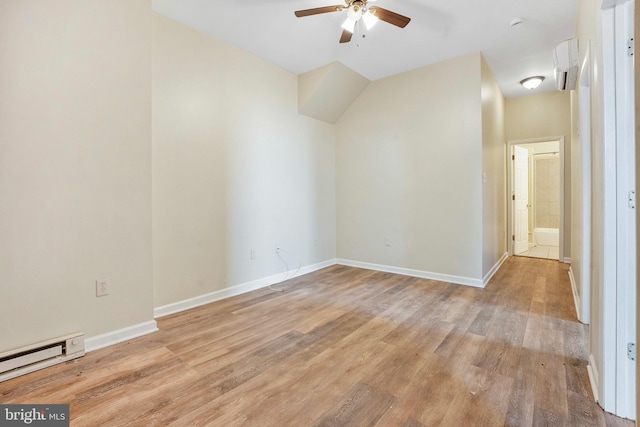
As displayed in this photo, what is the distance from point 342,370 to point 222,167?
92.8 inches

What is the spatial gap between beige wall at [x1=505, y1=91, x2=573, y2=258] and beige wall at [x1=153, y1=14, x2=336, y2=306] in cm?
367

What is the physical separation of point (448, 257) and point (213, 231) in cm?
288

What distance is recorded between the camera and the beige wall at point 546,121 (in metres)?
4.78

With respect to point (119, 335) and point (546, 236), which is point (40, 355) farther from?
point (546, 236)

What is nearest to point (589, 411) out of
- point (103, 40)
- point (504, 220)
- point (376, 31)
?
point (376, 31)

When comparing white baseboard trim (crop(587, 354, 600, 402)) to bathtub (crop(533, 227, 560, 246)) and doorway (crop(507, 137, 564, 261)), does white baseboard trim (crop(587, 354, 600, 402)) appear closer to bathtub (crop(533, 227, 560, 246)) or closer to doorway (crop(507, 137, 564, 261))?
doorway (crop(507, 137, 564, 261))

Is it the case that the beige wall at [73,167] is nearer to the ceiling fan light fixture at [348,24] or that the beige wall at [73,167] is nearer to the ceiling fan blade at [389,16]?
the ceiling fan light fixture at [348,24]

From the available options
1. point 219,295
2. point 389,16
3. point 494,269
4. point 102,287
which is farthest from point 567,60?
point 102,287

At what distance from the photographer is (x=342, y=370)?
185 centimetres

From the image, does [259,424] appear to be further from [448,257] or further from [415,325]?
[448,257]

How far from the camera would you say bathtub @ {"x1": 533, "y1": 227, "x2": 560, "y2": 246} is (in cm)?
629

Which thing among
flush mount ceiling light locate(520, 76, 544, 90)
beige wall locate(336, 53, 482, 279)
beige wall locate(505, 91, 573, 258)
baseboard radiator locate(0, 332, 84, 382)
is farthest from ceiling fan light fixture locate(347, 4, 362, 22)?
beige wall locate(505, 91, 573, 258)

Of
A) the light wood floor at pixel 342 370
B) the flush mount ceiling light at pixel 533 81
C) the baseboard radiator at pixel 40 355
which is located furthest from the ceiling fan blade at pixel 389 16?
the baseboard radiator at pixel 40 355

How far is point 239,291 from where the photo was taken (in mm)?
3389
